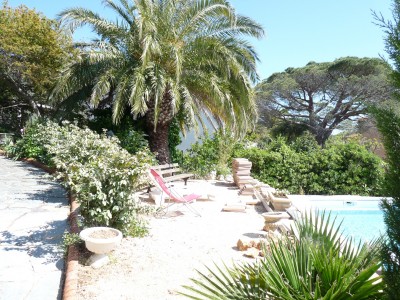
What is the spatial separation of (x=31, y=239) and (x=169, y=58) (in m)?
7.54

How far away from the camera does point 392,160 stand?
179cm

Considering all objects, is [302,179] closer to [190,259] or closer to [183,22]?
[183,22]

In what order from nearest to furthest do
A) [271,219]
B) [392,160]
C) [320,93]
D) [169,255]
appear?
1. [392,160]
2. [169,255]
3. [271,219]
4. [320,93]

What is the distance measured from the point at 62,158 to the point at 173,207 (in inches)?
104

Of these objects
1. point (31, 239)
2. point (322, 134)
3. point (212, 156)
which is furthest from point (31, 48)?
point (322, 134)

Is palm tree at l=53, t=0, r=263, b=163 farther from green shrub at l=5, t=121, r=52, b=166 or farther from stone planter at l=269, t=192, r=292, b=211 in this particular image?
stone planter at l=269, t=192, r=292, b=211

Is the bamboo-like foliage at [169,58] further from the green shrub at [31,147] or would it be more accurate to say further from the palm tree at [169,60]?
the green shrub at [31,147]

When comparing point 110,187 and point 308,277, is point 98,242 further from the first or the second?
point 308,277

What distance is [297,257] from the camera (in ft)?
9.11

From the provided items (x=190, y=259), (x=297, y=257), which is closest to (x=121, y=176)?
(x=190, y=259)

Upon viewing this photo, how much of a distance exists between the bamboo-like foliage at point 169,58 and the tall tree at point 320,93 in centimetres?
1739

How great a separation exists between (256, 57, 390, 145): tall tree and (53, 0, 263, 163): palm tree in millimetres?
17302

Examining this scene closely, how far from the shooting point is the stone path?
3.70m

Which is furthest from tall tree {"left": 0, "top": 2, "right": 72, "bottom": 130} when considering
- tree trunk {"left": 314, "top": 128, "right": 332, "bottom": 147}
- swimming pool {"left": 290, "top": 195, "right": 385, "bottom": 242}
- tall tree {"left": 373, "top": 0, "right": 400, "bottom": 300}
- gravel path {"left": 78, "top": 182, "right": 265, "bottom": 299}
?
tree trunk {"left": 314, "top": 128, "right": 332, "bottom": 147}
